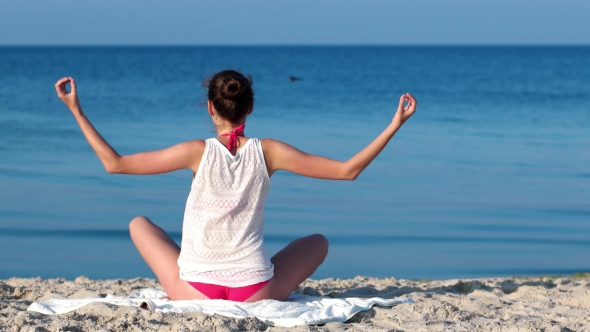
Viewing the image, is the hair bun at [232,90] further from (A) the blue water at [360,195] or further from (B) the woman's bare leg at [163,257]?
(B) the woman's bare leg at [163,257]

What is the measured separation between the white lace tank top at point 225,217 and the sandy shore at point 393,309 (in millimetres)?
286

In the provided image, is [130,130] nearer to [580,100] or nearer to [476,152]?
[476,152]

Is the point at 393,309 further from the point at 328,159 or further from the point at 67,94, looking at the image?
the point at 67,94

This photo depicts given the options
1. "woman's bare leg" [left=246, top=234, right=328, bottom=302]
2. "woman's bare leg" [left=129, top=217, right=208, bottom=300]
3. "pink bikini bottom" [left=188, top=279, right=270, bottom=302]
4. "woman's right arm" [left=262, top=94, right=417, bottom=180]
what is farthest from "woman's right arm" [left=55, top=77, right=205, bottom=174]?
"woman's bare leg" [left=246, top=234, right=328, bottom=302]

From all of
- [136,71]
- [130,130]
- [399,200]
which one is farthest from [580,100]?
[136,71]

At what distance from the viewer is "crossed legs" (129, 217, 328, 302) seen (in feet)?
12.8

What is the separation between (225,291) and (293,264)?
415mm

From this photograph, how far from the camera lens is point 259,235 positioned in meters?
3.87

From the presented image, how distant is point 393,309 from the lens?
4125mm

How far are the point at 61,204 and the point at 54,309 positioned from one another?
522cm

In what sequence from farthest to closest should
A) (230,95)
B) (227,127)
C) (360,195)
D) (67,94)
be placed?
1. (360,195)
2. (227,127)
3. (230,95)
4. (67,94)

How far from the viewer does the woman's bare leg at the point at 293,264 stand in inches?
157

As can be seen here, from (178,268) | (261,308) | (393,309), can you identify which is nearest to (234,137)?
(178,268)

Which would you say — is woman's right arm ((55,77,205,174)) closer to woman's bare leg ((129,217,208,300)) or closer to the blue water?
the blue water
